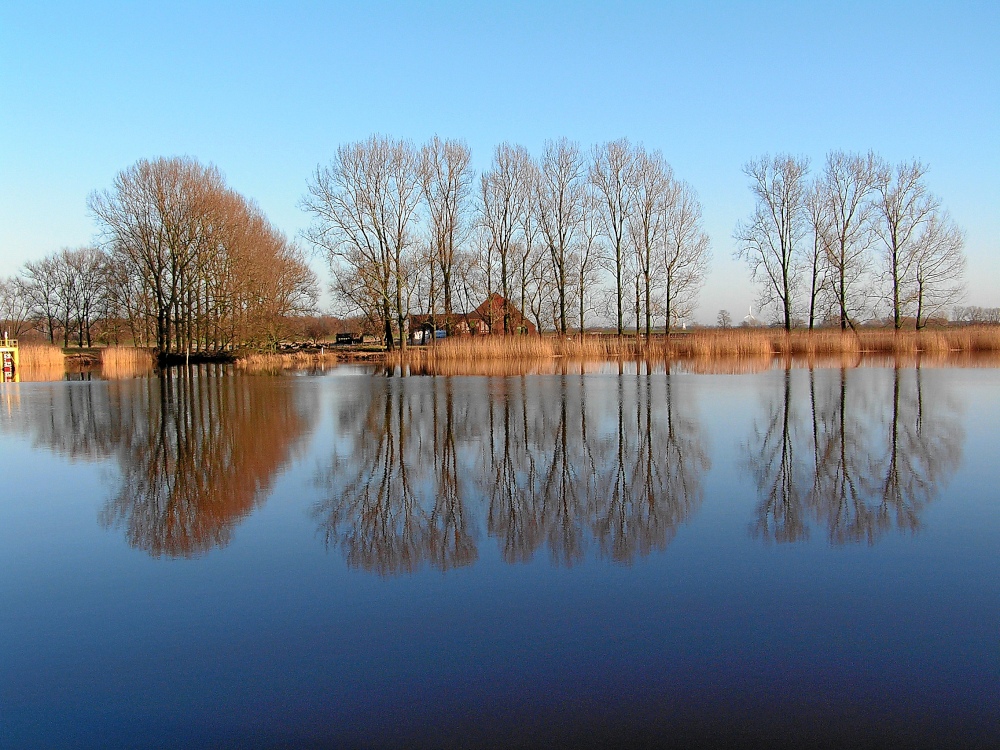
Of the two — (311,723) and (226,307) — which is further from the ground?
(226,307)

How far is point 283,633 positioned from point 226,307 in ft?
100

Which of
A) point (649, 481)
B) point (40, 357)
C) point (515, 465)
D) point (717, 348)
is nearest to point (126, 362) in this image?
point (40, 357)

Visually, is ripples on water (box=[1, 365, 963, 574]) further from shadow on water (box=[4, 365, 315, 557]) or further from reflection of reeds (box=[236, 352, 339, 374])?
reflection of reeds (box=[236, 352, 339, 374])

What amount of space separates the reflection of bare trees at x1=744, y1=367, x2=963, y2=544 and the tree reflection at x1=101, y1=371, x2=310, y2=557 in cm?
398

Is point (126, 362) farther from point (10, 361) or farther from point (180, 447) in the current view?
point (180, 447)

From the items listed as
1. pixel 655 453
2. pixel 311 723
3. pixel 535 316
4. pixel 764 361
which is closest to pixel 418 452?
pixel 655 453

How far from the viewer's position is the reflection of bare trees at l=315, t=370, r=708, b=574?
502 centimetres

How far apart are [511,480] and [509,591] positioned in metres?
2.83

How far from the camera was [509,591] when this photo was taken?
160 inches

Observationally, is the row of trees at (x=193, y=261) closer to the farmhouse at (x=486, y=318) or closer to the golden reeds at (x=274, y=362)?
the golden reeds at (x=274, y=362)

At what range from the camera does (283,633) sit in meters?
3.62

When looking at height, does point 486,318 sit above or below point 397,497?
above

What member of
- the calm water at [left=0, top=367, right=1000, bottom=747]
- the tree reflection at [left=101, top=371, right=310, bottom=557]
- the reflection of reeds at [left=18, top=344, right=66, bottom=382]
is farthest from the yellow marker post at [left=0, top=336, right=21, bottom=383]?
the calm water at [left=0, top=367, right=1000, bottom=747]

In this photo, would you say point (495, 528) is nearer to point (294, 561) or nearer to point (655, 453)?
point (294, 561)
